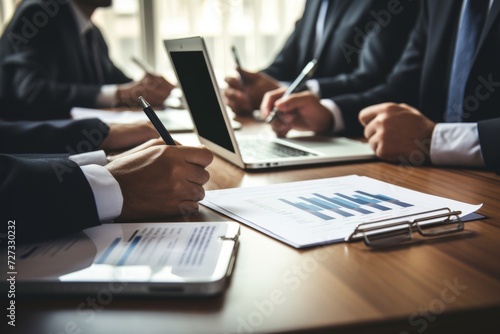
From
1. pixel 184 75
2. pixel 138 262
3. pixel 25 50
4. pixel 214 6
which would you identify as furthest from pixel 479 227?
pixel 214 6

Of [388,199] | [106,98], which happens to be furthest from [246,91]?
[388,199]

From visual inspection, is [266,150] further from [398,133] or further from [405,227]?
[405,227]

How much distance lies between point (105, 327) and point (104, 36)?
3093mm

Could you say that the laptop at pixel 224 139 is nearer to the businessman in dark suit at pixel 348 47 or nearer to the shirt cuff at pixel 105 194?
the shirt cuff at pixel 105 194

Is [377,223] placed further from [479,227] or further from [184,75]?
[184,75]

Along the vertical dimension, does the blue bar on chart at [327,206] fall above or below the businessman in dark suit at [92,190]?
below

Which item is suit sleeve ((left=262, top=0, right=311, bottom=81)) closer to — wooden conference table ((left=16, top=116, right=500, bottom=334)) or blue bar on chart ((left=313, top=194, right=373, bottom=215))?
blue bar on chart ((left=313, top=194, right=373, bottom=215))

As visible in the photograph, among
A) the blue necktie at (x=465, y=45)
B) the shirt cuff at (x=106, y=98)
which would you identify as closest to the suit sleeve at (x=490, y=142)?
the blue necktie at (x=465, y=45)

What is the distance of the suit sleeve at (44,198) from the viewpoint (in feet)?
2.11

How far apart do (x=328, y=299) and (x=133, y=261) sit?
221 mm

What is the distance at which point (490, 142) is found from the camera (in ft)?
3.36

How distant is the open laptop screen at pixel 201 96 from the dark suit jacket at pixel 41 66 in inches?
35.5

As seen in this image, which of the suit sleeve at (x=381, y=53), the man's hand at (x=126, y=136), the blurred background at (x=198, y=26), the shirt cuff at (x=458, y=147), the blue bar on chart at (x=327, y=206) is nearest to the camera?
the blue bar on chart at (x=327, y=206)

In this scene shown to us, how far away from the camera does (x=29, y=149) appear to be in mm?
1237
